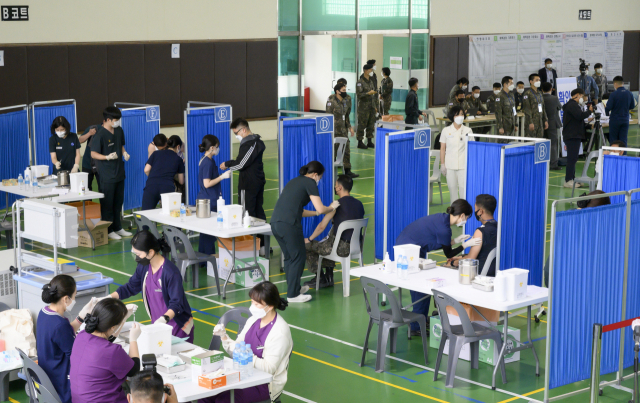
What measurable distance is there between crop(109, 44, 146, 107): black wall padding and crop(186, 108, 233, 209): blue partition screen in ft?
21.4

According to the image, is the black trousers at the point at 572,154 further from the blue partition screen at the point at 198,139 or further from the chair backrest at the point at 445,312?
the chair backrest at the point at 445,312

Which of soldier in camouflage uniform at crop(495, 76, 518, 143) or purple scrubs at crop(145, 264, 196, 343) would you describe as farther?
soldier in camouflage uniform at crop(495, 76, 518, 143)

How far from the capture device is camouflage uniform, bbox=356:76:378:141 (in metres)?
18.8

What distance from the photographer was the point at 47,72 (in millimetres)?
16828

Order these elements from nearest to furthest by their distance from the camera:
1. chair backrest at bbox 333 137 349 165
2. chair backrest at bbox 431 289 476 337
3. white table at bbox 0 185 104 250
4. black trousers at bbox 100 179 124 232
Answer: chair backrest at bbox 431 289 476 337, white table at bbox 0 185 104 250, black trousers at bbox 100 179 124 232, chair backrest at bbox 333 137 349 165

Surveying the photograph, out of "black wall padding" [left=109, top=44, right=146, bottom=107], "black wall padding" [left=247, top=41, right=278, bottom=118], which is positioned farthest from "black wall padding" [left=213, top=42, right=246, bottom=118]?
"black wall padding" [left=109, top=44, right=146, bottom=107]

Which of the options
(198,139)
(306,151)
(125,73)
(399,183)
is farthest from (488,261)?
(125,73)

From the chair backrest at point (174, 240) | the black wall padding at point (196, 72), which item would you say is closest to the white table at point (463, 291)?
the chair backrest at point (174, 240)

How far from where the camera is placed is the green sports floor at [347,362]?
6.52m

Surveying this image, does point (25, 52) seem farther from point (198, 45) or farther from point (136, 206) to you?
point (136, 206)

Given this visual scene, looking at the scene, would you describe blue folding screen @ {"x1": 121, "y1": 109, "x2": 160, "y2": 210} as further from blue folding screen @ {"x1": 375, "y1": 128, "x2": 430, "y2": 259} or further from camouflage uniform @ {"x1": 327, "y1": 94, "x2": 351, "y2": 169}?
blue folding screen @ {"x1": 375, "y1": 128, "x2": 430, "y2": 259}

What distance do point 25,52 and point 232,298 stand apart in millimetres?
9763

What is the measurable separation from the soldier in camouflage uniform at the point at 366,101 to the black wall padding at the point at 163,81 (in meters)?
4.14

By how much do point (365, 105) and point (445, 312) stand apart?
12.8 meters
